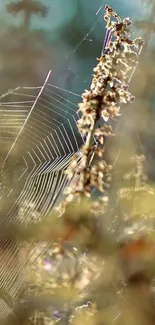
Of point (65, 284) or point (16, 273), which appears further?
point (16, 273)

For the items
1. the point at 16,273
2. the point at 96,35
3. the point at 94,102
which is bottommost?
the point at 16,273

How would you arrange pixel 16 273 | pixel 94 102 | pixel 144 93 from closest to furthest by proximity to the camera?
pixel 94 102
pixel 16 273
pixel 144 93

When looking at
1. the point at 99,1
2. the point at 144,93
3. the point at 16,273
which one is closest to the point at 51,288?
the point at 16,273

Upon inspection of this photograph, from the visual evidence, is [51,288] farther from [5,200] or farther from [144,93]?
[144,93]

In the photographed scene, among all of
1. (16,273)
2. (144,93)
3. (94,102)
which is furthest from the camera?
(144,93)

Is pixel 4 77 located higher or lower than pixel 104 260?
higher

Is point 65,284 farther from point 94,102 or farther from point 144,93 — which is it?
point 144,93

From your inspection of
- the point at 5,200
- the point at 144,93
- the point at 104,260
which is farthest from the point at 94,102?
the point at 144,93
